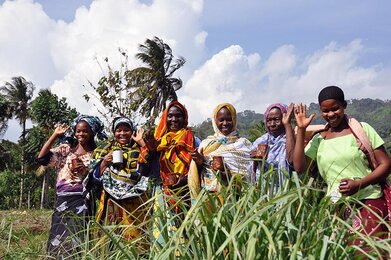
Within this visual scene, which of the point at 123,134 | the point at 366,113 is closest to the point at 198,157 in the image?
the point at 123,134

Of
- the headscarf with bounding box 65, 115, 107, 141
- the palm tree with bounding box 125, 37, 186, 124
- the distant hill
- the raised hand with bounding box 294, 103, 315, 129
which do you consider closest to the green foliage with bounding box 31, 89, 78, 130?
the palm tree with bounding box 125, 37, 186, 124

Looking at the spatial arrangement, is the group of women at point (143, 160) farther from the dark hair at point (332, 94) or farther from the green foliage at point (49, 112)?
the green foliage at point (49, 112)

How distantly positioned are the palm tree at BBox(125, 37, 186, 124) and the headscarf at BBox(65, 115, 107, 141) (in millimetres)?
12445

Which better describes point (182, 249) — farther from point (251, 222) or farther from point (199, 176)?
point (199, 176)

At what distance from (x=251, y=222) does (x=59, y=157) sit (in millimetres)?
2562

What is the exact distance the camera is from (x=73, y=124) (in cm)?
410

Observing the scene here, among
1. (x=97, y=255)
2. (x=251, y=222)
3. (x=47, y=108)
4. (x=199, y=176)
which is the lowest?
(x=97, y=255)

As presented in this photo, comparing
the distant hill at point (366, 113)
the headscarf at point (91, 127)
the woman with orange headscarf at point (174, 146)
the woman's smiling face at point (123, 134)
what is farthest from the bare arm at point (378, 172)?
the distant hill at point (366, 113)

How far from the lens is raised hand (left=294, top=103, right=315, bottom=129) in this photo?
286 centimetres

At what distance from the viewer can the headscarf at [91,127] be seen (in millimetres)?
4020

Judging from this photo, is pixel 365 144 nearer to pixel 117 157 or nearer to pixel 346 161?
pixel 346 161

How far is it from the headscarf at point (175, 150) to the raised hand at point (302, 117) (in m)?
1.13

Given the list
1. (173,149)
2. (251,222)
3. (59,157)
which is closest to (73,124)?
(59,157)

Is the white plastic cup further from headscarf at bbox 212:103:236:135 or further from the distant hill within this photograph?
the distant hill
